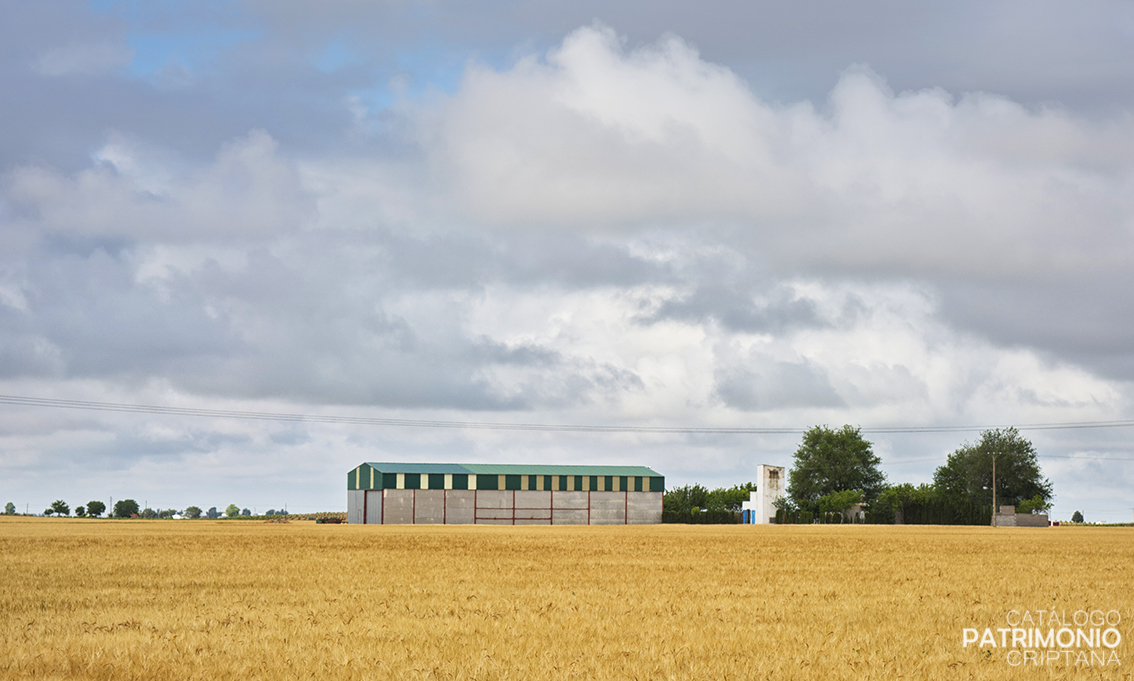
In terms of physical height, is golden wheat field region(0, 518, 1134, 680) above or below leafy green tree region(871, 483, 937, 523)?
above

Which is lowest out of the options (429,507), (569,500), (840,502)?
(840,502)

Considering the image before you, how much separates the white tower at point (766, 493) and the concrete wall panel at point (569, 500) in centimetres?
2340

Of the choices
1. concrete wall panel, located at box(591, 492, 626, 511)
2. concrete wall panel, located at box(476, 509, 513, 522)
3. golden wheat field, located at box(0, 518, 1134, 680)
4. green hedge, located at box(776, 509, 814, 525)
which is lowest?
green hedge, located at box(776, 509, 814, 525)

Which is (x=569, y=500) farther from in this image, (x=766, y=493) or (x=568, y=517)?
(x=766, y=493)

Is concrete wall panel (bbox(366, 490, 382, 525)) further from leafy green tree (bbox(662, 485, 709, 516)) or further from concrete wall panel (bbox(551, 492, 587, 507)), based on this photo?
leafy green tree (bbox(662, 485, 709, 516))

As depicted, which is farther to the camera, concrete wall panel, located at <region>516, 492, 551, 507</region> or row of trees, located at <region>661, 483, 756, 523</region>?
row of trees, located at <region>661, 483, 756, 523</region>

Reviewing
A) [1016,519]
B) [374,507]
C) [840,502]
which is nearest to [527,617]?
[374,507]

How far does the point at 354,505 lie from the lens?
12388 centimetres

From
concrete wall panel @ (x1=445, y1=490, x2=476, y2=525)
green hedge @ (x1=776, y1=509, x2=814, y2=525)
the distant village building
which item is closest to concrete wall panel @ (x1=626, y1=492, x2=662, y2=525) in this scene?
green hedge @ (x1=776, y1=509, x2=814, y2=525)

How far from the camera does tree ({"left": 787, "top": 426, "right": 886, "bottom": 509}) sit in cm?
15438

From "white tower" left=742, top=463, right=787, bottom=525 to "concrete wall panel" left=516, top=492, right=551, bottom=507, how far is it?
2802 cm

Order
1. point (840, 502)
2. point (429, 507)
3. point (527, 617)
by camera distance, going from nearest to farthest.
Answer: point (527, 617), point (429, 507), point (840, 502)

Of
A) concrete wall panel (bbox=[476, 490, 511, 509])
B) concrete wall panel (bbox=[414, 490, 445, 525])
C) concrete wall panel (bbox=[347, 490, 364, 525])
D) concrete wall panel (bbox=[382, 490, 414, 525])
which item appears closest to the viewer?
concrete wall panel (bbox=[382, 490, 414, 525])

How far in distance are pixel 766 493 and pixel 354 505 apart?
53200 millimetres
